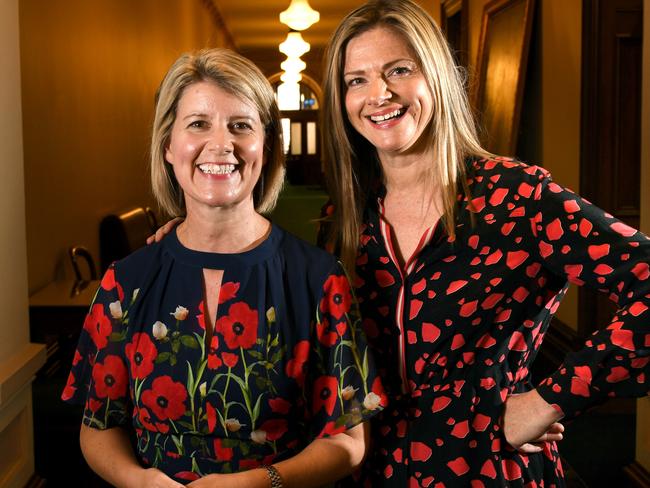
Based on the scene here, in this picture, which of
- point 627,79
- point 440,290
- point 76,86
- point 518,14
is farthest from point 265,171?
point 518,14

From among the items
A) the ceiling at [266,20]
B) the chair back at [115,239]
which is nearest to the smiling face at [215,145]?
the chair back at [115,239]

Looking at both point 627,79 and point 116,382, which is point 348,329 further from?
point 627,79

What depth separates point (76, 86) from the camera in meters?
5.20

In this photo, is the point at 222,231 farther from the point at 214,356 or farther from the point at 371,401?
the point at 371,401

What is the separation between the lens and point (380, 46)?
5.66 ft

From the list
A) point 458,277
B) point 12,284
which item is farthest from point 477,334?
point 12,284

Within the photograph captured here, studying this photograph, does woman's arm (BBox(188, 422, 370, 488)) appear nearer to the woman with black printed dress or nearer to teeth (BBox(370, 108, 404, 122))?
the woman with black printed dress

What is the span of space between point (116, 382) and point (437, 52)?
99 centimetres

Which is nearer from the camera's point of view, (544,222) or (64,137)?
(544,222)

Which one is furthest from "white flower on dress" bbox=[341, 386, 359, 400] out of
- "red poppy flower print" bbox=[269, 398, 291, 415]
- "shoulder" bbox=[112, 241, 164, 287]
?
"shoulder" bbox=[112, 241, 164, 287]

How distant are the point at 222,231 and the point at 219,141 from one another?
7.2 inches

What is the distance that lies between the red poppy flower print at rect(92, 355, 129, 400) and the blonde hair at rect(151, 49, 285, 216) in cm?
37

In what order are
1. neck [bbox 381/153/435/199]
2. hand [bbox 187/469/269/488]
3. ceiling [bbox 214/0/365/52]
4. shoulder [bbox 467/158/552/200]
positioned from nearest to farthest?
hand [bbox 187/469/269/488], shoulder [bbox 467/158/552/200], neck [bbox 381/153/435/199], ceiling [bbox 214/0/365/52]

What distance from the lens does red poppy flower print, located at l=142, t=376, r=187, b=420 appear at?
1450 mm
